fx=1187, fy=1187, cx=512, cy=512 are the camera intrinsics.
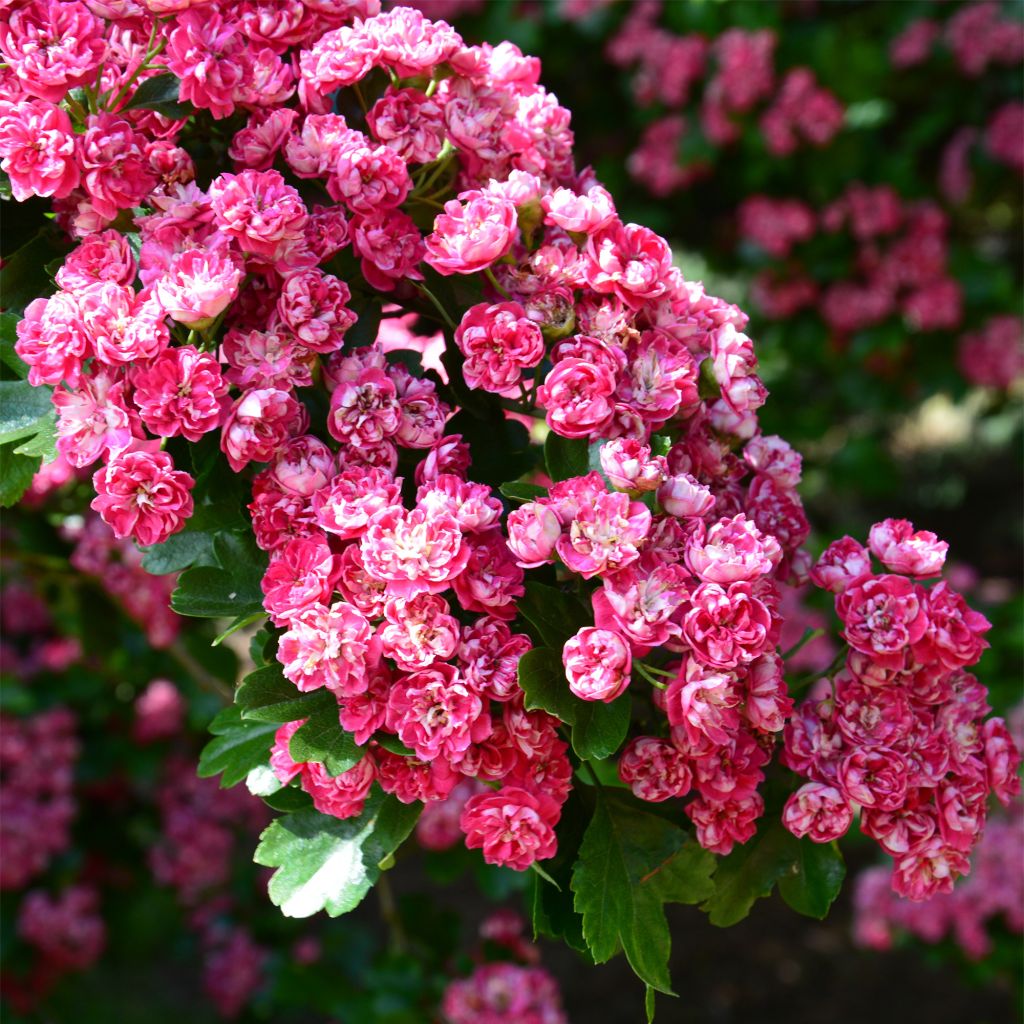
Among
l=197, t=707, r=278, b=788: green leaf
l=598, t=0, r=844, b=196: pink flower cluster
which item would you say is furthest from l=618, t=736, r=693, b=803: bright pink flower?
l=598, t=0, r=844, b=196: pink flower cluster

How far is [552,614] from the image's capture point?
2.97 feet

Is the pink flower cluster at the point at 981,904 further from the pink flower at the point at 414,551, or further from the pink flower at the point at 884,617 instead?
the pink flower at the point at 414,551

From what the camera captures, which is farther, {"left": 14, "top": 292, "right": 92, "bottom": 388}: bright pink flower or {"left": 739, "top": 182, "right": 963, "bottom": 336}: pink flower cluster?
{"left": 739, "top": 182, "right": 963, "bottom": 336}: pink flower cluster

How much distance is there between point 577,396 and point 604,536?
0.41 feet

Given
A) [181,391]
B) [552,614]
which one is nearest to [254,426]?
[181,391]

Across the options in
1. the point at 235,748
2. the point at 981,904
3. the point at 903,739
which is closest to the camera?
the point at 903,739

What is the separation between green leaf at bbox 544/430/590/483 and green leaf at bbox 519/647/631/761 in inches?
5.8

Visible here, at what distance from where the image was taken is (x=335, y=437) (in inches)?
37.3

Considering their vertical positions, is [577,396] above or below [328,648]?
above

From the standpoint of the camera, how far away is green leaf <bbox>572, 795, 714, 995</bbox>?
93 cm

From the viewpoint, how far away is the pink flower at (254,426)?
2.96 ft

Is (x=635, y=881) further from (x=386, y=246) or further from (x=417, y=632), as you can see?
(x=386, y=246)

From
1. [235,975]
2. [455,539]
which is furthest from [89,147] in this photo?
[235,975]

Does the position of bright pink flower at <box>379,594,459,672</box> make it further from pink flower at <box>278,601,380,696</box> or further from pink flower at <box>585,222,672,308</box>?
pink flower at <box>585,222,672,308</box>
